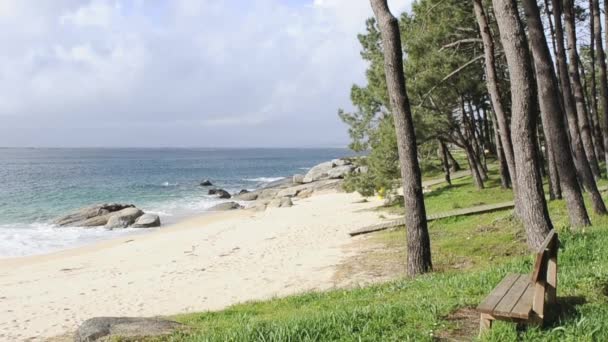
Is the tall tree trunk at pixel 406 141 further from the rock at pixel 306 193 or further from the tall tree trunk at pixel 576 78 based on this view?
the rock at pixel 306 193

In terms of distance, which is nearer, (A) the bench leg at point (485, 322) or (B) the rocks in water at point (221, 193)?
(A) the bench leg at point (485, 322)

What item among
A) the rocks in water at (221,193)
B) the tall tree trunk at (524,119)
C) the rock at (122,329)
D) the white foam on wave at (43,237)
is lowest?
the rocks in water at (221,193)

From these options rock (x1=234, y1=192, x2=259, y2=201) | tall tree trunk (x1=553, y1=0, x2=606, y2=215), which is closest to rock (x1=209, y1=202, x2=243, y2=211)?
rock (x1=234, y1=192, x2=259, y2=201)

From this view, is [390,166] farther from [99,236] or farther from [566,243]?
[99,236]

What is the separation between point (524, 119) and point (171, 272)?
9210 mm

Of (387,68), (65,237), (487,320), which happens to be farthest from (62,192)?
(487,320)

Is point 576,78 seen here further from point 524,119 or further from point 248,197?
point 248,197

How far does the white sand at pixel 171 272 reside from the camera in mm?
9508

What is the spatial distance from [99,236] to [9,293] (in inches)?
447

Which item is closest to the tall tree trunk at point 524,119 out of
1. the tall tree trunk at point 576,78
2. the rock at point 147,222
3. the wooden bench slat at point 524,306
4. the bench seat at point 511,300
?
the bench seat at point 511,300

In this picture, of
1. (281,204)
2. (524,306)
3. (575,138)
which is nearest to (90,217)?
(281,204)

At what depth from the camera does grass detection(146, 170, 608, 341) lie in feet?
13.2

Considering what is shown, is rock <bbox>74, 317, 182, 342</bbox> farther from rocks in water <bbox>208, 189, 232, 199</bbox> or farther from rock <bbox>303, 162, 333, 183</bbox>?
rock <bbox>303, 162, 333, 183</bbox>

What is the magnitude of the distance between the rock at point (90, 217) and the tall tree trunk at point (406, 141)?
73.1 feet
